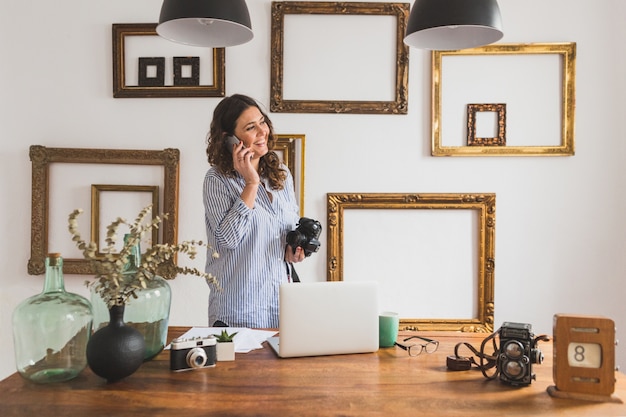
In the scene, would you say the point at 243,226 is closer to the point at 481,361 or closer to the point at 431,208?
the point at 481,361

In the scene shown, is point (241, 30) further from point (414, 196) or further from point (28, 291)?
point (28, 291)

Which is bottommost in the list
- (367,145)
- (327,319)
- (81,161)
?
(327,319)

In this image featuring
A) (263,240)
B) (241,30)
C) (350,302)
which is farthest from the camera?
(263,240)

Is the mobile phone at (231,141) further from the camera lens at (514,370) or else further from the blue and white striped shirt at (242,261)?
the camera lens at (514,370)

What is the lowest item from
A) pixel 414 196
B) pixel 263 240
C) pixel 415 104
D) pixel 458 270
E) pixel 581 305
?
pixel 581 305

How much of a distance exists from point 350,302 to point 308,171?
1.54m

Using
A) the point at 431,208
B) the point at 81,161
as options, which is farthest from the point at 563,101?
the point at 81,161

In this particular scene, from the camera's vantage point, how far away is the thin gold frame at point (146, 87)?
306cm

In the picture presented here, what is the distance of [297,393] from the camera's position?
52.2 inches

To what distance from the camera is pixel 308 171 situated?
10.2 feet

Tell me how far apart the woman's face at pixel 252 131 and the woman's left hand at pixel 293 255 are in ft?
1.39

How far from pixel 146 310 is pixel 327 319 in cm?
51

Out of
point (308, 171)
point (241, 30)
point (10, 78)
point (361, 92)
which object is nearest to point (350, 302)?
point (241, 30)

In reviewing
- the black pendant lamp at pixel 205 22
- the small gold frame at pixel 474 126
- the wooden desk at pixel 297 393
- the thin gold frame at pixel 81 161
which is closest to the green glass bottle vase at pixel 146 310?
the wooden desk at pixel 297 393
